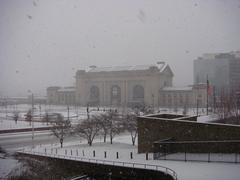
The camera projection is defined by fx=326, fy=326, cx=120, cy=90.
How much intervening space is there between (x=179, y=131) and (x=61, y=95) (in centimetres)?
9289

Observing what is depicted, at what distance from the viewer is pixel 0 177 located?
14891 millimetres

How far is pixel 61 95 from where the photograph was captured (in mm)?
109688

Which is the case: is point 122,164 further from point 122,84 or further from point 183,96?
point 122,84

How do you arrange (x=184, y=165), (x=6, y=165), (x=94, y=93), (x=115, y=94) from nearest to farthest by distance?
(x=184, y=165), (x=6, y=165), (x=115, y=94), (x=94, y=93)

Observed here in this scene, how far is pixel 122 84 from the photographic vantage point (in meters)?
96.6

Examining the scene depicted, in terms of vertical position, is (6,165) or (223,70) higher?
(223,70)

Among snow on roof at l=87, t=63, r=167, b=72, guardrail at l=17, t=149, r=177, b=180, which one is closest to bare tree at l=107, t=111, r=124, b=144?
guardrail at l=17, t=149, r=177, b=180

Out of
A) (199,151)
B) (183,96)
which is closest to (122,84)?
(183,96)

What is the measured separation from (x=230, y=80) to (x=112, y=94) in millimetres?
44327

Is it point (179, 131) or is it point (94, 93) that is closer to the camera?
point (179, 131)

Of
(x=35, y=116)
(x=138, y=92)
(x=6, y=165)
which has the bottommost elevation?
(x=35, y=116)

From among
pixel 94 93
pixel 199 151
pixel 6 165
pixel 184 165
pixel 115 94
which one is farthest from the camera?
pixel 94 93

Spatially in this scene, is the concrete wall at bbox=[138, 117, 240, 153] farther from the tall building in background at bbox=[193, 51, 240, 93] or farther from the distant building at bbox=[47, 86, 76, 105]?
the tall building in background at bbox=[193, 51, 240, 93]

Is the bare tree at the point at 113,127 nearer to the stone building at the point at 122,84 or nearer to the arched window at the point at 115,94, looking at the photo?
the stone building at the point at 122,84
